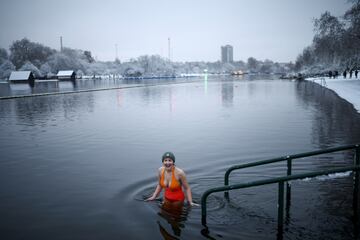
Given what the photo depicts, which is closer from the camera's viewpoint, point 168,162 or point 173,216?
point 168,162

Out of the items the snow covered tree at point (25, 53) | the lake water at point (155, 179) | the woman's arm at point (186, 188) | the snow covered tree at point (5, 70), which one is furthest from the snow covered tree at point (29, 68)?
the woman's arm at point (186, 188)

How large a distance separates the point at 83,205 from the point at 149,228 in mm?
1654

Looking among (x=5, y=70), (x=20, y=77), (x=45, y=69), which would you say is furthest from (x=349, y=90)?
(x=45, y=69)

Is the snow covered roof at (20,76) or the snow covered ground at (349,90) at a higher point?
the snow covered roof at (20,76)

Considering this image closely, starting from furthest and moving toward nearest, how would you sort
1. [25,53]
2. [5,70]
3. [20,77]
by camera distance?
[25,53] < [5,70] < [20,77]

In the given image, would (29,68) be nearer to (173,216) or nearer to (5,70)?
(5,70)

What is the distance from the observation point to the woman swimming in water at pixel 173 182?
5911 millimetres

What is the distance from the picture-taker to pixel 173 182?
606 cm

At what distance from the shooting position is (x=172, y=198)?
6258mm

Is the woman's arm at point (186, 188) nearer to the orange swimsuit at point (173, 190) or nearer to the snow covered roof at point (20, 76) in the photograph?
the orange swimsuit at point (173, 190)

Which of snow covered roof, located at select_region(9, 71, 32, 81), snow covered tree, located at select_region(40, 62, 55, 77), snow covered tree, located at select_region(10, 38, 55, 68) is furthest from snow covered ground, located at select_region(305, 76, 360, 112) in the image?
snow covered tree, located at select_region(10, 38, 55, 68)

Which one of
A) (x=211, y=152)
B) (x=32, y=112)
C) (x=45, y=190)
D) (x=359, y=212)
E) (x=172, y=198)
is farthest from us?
(x=32, y=112)

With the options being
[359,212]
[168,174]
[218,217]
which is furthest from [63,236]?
[359,212]

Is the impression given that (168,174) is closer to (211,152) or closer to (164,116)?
(211,152)
